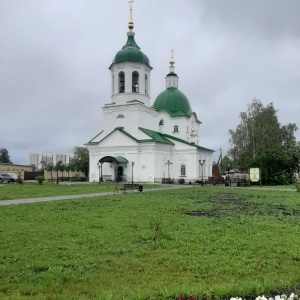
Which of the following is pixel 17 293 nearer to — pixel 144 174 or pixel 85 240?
pixel 85 240

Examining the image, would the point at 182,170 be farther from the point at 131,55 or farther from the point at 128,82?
the point at 131,55

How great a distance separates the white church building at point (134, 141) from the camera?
149 ft

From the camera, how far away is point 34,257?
6.34m

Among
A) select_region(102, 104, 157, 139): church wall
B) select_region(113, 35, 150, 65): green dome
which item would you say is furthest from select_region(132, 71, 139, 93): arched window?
select_region(102, 104, 157, 139): church wall

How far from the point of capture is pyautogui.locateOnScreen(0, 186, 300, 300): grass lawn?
4656 millimetres

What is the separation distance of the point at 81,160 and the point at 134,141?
97.6ft

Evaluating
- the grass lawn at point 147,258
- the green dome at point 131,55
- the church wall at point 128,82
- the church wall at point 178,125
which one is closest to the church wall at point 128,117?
the church wall at point 128,82

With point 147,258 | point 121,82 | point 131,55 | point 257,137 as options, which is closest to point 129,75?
point 121,82

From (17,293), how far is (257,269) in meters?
3.53

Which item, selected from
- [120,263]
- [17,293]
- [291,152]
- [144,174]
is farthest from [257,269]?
[291,152]

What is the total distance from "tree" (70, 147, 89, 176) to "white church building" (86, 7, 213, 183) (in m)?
22.7

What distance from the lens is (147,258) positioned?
20.7 feet

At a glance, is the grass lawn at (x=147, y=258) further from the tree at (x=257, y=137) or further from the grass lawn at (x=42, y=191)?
the tree at (x=257, y=137)

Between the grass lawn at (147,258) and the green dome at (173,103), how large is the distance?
4576 cm
